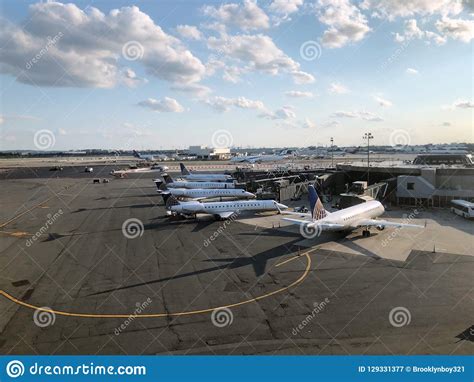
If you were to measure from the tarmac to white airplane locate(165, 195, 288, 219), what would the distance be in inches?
215

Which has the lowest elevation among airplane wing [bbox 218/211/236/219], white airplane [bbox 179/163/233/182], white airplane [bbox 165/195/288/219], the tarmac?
the tarmac

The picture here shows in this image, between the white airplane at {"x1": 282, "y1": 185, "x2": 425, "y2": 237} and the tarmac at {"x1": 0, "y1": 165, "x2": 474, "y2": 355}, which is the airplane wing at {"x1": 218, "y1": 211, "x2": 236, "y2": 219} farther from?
the white airplane at {"x1": 282, "y1": 185, "x2": 425, "y2": 237}

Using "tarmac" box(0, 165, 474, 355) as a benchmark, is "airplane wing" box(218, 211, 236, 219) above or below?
above

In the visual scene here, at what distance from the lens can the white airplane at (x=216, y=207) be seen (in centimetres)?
6050

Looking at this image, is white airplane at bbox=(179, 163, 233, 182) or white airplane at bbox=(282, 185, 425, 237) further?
white airplane at bbox=(179, 163, 233, 182)

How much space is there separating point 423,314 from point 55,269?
34.0m

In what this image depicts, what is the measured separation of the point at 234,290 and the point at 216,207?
1259 inches

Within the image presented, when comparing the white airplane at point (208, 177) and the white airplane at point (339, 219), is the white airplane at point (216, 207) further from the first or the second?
the white airplane at point (208, 177)

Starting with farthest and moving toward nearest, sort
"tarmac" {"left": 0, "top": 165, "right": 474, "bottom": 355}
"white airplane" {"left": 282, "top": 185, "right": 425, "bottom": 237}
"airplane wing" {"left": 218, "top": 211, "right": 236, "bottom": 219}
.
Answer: "airplane wing" {"left": 218, "top": 211, "right": 236, "bottom": 219}, "white airplane" {"left": 282, "top": 185, "right": 425, "bottom": 237}, "tarmac" {"left": 0, "top": 165, "right": 474, "bottom": 355}

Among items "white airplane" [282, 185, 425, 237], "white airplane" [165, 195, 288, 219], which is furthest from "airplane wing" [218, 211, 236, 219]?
"white airplane" [282, 185, 425, 237]

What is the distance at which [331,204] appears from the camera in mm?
73562

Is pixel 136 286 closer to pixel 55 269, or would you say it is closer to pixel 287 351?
pixel 55 269

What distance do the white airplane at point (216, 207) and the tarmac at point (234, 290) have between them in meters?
5.46

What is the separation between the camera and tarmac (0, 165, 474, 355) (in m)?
22.9
